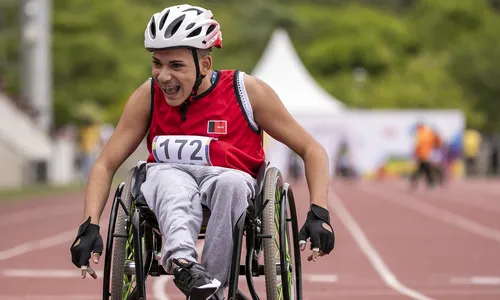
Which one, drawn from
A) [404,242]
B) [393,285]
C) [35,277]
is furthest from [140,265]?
[404,242]

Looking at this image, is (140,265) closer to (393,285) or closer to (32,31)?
(393,285)

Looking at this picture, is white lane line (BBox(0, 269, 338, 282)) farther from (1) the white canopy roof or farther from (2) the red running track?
(1) the white canopy roof

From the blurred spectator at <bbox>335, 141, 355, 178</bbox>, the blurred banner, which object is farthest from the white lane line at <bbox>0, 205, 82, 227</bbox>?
the blurred banner

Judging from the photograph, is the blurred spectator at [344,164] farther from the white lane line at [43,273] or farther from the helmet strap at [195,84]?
the helmet strap at [195,84]

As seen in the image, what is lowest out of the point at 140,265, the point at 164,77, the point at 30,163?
the point at 30,163

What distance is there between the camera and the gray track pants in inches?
234

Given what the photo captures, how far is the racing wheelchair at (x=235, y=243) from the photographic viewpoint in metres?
6.05

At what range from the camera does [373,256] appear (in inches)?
558

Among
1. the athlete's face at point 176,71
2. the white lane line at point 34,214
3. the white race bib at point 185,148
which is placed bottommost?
the white lane line at point 34,214

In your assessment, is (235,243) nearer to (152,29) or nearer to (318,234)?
(318,234)

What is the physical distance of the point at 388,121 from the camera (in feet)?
178

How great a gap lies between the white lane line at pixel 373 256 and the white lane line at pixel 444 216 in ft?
4.54

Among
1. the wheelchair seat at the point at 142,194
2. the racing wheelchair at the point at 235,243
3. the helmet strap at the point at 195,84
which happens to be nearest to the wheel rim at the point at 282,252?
the racing wheelchair at the point at 235,243

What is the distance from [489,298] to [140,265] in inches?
180
